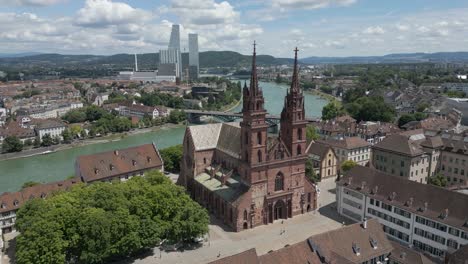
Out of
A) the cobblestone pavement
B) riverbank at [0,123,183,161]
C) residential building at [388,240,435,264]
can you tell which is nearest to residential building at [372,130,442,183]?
the cobblestone pavement

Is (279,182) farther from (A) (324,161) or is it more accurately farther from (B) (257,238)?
(A) (324,161)

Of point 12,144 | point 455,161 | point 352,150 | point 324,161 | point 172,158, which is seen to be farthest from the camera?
point 12,144

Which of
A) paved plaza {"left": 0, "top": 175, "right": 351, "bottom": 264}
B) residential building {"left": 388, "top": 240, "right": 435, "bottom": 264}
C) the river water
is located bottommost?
the river water

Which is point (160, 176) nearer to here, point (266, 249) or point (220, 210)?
point (220, 210)

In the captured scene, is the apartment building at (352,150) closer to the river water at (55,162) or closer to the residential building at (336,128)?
the residential building at (336,128)

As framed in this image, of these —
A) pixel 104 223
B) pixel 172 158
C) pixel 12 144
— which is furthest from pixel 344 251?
pixel 12 144

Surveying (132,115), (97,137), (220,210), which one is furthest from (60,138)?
(220,210)

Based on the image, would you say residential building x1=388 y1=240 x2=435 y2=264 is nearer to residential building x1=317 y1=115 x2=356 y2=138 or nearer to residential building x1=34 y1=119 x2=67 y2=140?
residential building x1=317 y1=115 x2=356 y2=138

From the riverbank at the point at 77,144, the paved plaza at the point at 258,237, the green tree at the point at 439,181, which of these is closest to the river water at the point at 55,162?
the riverbank at the point at 77,144
